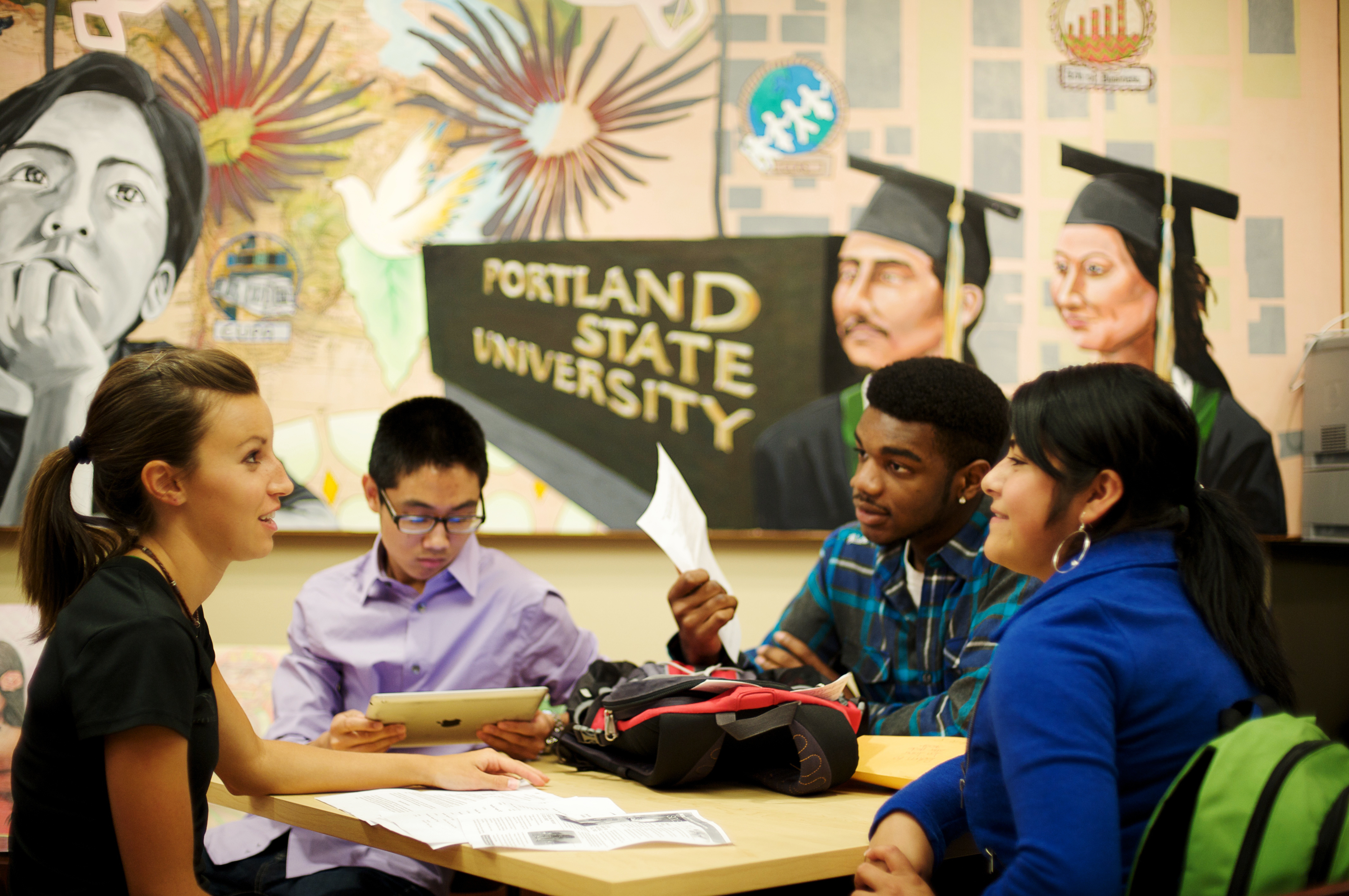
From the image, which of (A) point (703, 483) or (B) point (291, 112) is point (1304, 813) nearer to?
(A) point (703, 483)

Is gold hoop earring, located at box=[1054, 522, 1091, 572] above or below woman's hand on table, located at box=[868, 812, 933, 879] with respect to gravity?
above

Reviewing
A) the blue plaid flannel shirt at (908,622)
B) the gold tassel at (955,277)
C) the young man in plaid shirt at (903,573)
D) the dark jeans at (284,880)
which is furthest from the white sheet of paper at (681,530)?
the gold tassel at (955,277)

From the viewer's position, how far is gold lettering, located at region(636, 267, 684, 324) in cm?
287

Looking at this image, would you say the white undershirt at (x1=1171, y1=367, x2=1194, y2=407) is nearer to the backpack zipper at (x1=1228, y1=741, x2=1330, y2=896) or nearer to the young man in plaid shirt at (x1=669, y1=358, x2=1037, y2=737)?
the young man in plaid shirt at (x1=669, y1=358, x2=1037, y2=737)

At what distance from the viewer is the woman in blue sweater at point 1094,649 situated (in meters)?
0.91

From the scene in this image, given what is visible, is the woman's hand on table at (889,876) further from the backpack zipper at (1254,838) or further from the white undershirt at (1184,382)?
the white undershirt at (1184,382)

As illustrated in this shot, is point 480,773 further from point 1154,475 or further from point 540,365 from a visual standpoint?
point 540,365

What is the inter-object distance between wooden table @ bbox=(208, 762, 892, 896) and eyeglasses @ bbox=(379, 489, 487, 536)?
1.93 feet

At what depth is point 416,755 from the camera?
1402 millimetres

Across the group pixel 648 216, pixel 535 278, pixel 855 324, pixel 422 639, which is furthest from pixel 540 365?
pixel 422 639

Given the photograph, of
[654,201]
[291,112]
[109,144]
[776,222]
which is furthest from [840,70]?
[109,144]

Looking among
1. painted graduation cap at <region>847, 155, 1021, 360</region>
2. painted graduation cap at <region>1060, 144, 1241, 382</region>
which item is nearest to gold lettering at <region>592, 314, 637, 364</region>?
painted graduation cap at <region>847, 155, 1021, 360</region>

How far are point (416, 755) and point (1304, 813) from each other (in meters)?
1.10

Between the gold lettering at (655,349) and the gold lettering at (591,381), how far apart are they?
133mm
